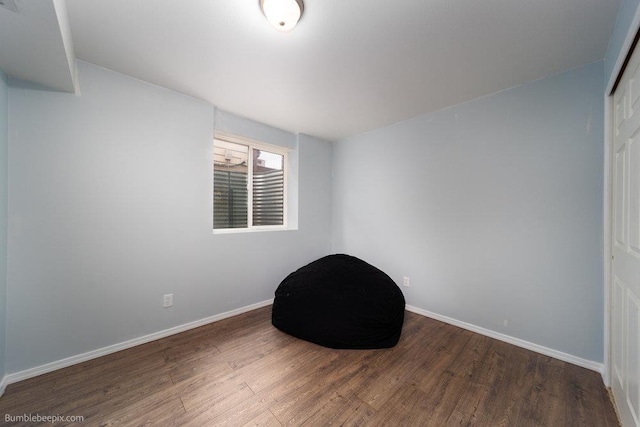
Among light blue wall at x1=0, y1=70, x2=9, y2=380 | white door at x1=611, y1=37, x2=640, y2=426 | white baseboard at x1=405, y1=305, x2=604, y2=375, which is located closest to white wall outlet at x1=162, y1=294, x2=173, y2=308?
light blue wall at x1=0, y1=70, x2=9, y2=380

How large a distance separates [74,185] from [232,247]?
1.41 metres

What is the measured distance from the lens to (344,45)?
1.61m

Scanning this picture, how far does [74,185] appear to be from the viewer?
1800 mm

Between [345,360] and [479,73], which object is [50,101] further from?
[479,73]

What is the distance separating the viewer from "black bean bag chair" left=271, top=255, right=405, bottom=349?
6.80 ft

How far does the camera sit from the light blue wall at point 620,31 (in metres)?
1.17

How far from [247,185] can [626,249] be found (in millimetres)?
3233

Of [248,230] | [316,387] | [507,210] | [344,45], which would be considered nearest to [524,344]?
[507,210]

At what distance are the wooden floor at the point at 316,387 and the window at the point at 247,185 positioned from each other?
4.69ft

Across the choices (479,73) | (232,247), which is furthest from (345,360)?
(479,73)

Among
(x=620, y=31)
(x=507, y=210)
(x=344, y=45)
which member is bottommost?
(x=507, y=210)

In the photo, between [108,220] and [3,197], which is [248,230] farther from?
[3,197]

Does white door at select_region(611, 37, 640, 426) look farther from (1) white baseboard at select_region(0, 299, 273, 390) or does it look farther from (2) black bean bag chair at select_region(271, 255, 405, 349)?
(1) white baseboard at select_region(0, 299, 273, 390)

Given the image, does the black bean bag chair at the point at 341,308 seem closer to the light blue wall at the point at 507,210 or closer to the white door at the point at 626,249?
the light blue wall at the point at 507,210
